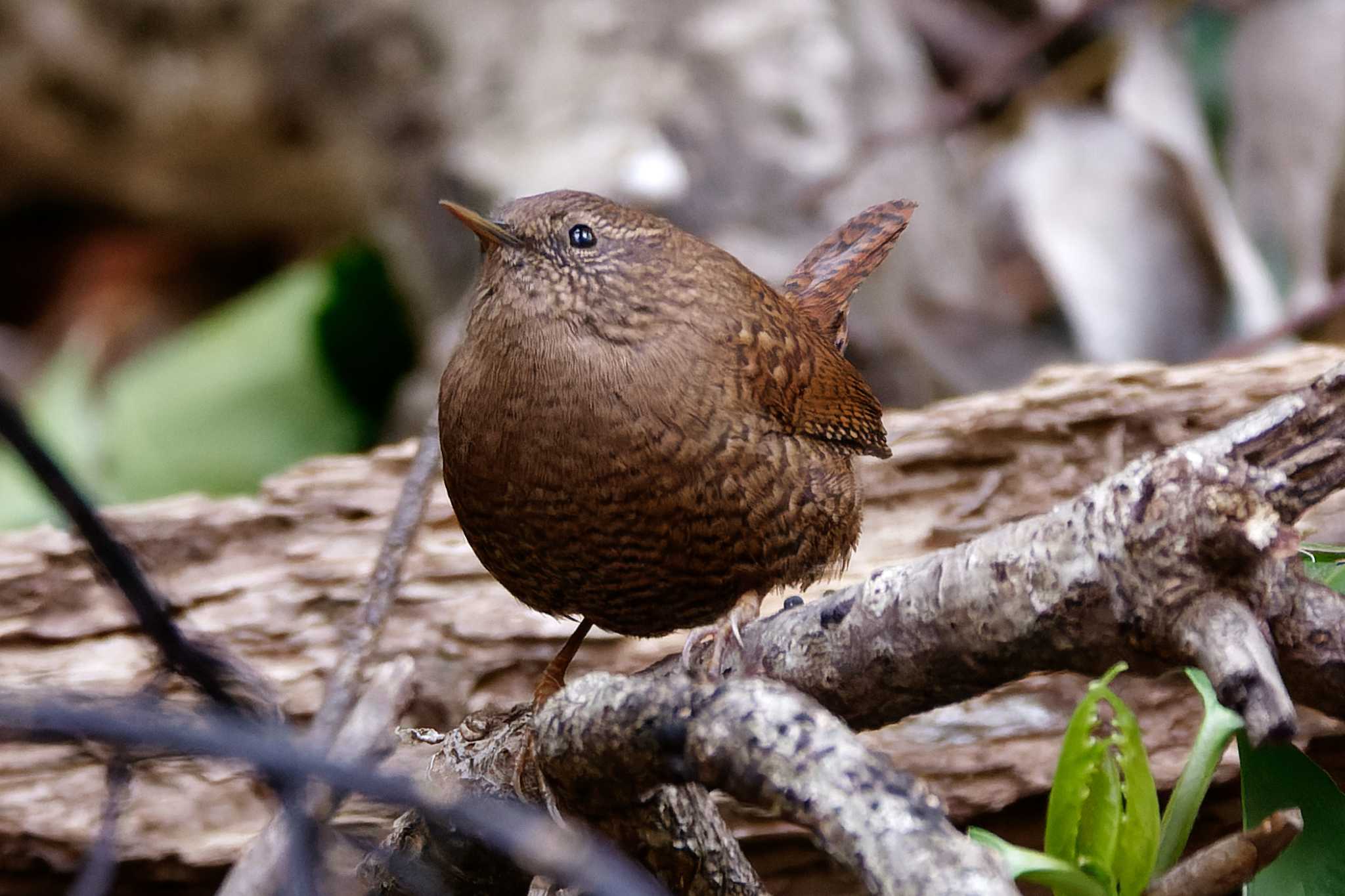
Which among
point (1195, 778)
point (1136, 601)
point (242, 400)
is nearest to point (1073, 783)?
point (1195, 778)

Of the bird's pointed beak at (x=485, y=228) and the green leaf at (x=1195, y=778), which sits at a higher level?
the bird's pointed beak at (x=485, y=228)

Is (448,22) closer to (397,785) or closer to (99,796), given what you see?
(99,796)

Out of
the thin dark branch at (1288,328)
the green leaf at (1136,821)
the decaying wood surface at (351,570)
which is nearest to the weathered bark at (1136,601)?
the green leaf at (1136,821)

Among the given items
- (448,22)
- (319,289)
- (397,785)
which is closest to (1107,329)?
(448,22)

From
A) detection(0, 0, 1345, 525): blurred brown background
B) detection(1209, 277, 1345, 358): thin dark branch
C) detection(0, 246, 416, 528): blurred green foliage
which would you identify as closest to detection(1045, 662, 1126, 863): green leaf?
detection(0, 0, 1345, 525): blurred brown background

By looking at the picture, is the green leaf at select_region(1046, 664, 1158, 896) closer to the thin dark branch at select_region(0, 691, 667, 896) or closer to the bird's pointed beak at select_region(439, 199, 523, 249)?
the thin dark branch at select_region(0, 691, 667, 896)

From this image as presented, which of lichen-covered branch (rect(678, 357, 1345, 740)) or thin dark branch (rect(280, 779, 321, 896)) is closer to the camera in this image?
thin dark branch (rect(280, 779, 321, 896))

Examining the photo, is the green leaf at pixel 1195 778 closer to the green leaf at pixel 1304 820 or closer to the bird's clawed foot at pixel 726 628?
the green leaf at pixel 1304 820
